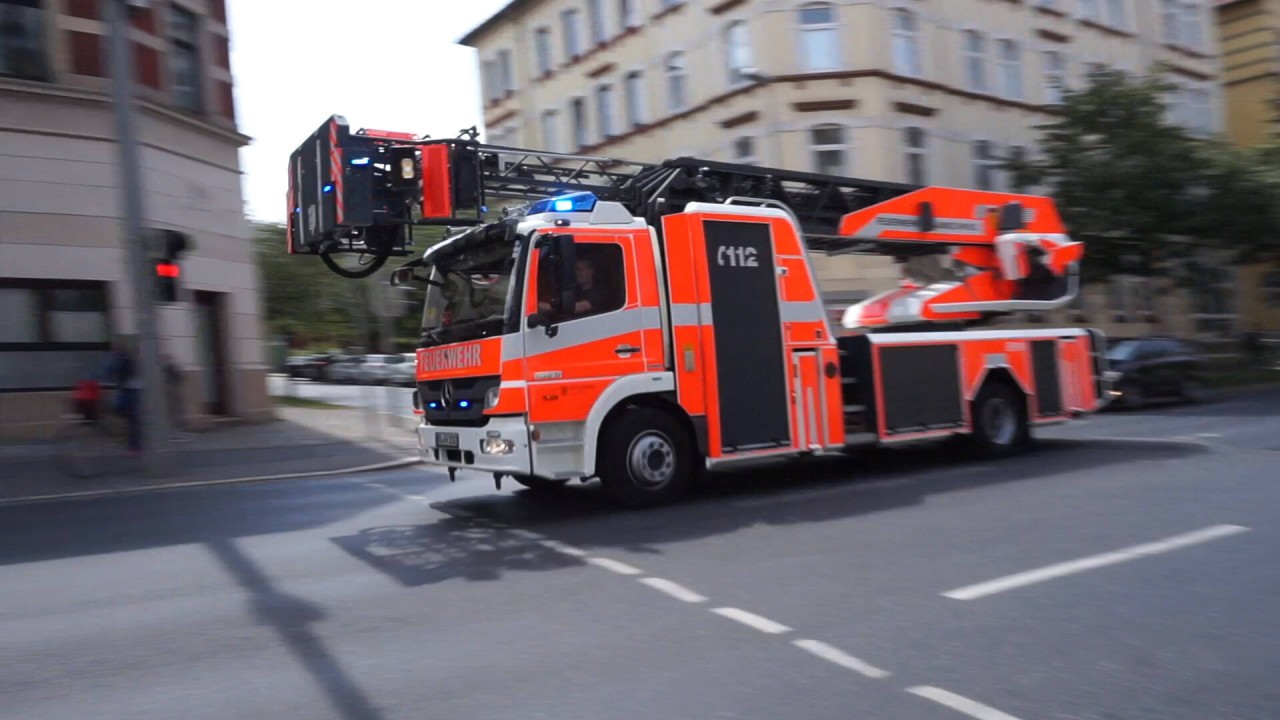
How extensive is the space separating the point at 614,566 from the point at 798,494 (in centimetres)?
350

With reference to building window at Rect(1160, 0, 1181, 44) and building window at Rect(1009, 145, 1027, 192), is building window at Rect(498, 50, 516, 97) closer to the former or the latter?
building window at Rect(1009, 145, 1027, 192)

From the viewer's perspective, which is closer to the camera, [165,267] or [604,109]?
[165,267]

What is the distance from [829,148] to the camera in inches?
1027

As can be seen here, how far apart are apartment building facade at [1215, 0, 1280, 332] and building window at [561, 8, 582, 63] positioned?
930 inches

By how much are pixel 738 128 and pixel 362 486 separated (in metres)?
17.0

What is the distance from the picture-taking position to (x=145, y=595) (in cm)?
675

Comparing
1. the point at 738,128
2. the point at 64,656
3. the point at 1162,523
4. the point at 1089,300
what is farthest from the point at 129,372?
the point at 1089,300

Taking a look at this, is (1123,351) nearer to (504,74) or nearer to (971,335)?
(971,335)

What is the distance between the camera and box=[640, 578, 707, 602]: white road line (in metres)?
6.23

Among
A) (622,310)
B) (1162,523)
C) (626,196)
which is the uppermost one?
(626,196)

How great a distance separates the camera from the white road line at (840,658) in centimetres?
481

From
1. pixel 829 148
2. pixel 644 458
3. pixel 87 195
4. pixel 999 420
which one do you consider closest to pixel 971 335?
A: pixel 999 420

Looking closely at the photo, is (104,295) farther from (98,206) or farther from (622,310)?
(622,310)

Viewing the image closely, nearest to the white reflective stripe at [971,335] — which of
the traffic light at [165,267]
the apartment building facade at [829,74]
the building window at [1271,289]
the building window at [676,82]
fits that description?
the traffic light at [165,267]
